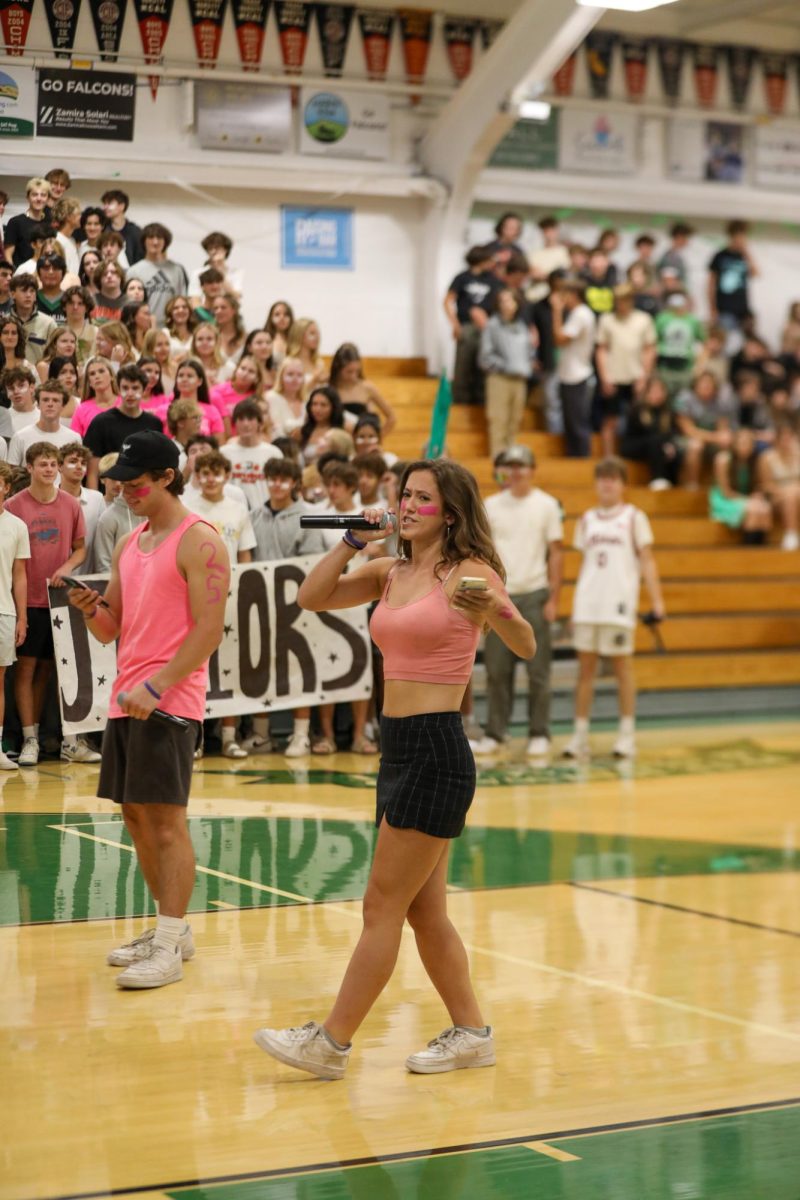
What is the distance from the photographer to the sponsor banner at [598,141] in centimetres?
1648

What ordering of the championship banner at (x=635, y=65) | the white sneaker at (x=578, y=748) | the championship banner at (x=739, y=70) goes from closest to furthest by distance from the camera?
the white sneaker at (x=578, y=748) → the championship banner at (x=635, y=65) → the championship banner at (x=739, y=70)

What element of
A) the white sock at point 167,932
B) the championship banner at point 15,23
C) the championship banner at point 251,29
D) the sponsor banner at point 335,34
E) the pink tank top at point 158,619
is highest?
the sponsor banner at point 335,34

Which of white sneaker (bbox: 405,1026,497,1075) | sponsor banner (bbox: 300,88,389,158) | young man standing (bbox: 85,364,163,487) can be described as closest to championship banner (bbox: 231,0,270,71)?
sponsor banner (bbox: 300,88,389,158)

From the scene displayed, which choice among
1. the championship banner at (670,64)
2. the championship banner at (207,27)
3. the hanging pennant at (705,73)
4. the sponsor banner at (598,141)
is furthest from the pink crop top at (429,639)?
the hanging pennant at (705,73)

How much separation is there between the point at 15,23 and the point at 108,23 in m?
0.64

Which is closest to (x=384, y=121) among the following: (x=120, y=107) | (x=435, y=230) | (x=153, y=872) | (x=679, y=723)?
(x=435, y=230)

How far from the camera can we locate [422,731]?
14.9 ft

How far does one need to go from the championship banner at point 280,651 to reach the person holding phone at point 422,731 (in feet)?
17.9

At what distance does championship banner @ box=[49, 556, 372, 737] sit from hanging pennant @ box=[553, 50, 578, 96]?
754 cm

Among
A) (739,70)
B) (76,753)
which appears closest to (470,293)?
(739,70)

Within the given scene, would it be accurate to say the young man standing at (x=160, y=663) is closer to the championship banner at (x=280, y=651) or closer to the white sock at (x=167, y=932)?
the white sock at (x=167, y=932)

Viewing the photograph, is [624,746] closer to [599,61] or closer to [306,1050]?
[306,1050]

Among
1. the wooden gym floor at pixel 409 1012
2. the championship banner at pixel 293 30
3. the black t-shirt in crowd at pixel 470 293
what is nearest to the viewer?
the wooden gym floor at pixel 409 1012

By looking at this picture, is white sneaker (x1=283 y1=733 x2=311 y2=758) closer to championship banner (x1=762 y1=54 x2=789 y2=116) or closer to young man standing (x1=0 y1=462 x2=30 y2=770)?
young man standing (x1=0 y1=462 x2=30 y2=770)
